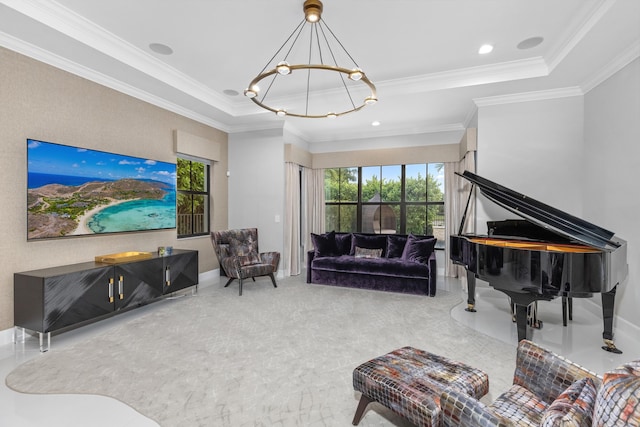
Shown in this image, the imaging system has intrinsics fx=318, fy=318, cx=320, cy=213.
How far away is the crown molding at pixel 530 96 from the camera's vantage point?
14.2 feet

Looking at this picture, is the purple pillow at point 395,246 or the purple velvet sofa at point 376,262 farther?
the purple pillow at point 395,246

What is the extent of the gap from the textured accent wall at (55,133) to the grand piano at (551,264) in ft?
14.5

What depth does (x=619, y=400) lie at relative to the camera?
0.88 m

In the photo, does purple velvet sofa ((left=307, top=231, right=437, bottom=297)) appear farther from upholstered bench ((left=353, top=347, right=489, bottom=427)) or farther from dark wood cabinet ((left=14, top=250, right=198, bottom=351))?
upholstered bench ((left=353, top=347, right=489, bottom=427))

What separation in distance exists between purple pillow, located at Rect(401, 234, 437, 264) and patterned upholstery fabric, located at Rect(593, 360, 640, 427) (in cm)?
421

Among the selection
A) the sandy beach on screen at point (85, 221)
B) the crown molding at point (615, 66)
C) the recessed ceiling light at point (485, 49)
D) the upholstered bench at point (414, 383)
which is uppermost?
the recessed ceiling light at point (485, 49)

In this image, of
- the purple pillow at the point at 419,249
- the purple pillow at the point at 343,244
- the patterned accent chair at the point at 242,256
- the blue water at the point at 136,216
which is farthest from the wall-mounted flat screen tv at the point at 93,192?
the purple pillow at the point at 419,249

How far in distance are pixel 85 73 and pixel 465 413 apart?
15.8 feet

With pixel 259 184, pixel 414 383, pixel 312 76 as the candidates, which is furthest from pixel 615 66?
pixel 259 184

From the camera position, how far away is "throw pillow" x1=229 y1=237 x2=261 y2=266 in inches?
209

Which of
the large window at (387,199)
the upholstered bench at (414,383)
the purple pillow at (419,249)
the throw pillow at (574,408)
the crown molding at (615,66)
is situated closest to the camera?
the throw pillow at (574,408)

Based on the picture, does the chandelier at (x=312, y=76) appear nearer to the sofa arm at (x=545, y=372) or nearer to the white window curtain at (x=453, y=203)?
the sofa arm at (x=545, y=372)

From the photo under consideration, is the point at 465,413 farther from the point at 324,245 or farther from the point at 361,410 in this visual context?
the point at 324,245

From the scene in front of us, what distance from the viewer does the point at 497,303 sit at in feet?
14.3
